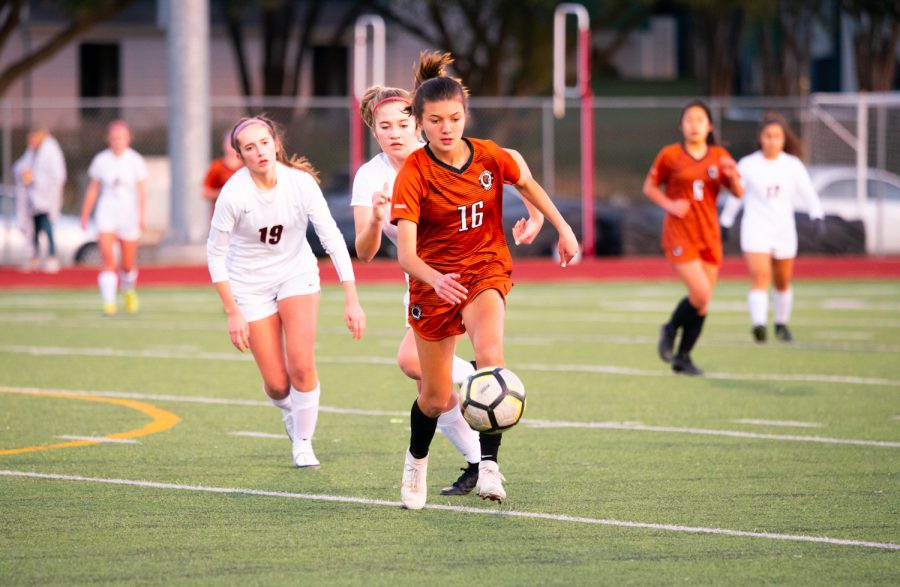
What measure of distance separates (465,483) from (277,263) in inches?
66.9

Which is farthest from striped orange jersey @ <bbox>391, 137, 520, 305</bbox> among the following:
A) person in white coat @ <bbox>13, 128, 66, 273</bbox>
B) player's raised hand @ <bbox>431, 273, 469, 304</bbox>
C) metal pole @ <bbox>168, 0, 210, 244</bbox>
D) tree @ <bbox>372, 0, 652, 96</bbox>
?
tree @ <bbox>372, 0, 652, 96</bbox>

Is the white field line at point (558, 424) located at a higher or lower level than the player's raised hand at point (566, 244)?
lower

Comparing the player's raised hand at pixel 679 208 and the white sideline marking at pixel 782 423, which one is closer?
the white sideline marking at pixel 782 423

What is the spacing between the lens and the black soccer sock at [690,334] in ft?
40.2

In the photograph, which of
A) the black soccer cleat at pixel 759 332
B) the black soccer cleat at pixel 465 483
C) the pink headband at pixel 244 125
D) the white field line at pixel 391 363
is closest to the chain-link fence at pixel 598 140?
the black soccer cleat at pixel 759 332

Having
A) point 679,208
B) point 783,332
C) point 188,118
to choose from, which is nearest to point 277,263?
point 679,208

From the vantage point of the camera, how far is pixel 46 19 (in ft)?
141

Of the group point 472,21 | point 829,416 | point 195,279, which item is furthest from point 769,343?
point 472,21

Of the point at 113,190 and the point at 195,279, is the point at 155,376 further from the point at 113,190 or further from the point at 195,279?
the point at 195,279

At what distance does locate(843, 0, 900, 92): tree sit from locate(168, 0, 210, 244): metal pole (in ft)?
53.7

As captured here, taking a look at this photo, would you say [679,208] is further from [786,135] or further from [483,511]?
[483,511]

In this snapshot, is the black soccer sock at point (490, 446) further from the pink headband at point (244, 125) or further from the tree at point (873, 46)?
the tree at point (873, 46)

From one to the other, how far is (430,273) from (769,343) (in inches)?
341

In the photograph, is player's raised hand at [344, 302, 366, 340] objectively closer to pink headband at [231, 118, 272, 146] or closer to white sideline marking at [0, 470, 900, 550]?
white sideline marking at [0, 470, 900, 550]
